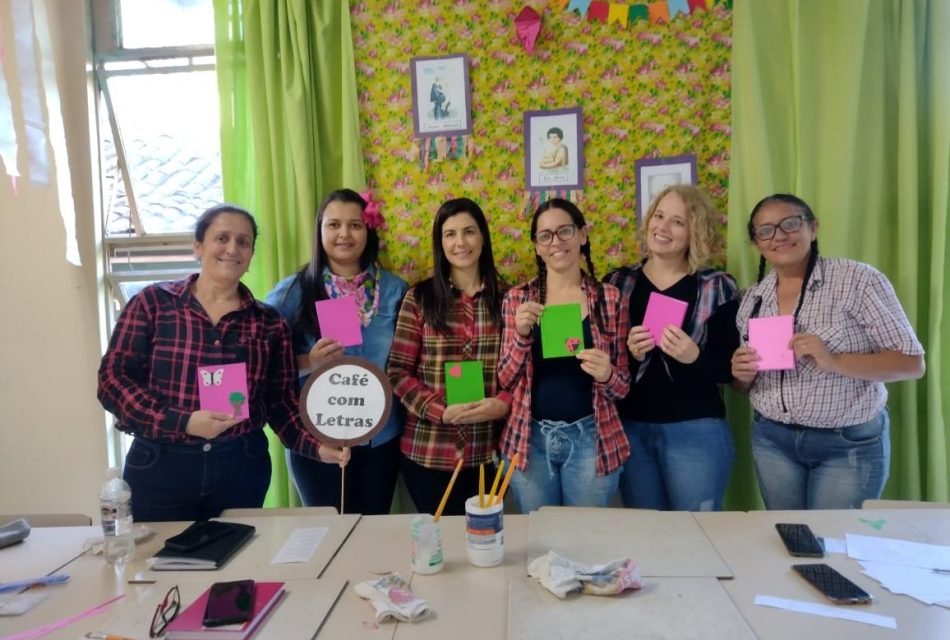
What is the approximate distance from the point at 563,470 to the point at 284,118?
6.30 feet

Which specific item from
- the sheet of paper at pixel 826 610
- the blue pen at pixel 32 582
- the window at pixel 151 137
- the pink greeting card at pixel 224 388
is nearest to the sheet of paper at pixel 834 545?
the sheet of paper at pixel 826 610

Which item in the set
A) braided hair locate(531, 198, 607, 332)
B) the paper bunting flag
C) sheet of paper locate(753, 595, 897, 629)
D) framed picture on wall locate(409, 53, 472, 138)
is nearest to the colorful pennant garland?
the paper bunting flag

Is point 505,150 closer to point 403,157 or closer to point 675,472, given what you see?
point 403,157

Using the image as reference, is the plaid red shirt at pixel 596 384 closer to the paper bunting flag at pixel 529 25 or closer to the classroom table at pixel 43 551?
the paper bunting flag at pixel 529 25

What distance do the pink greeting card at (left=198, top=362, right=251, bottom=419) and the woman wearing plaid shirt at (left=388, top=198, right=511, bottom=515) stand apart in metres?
0.54

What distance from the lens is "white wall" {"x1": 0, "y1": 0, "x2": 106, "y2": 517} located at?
9.23 ft

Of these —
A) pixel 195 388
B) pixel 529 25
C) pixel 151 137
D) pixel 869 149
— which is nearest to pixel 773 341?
pixel 869 149

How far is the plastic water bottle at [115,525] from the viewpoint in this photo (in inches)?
58.4

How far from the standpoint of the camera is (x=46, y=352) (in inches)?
113

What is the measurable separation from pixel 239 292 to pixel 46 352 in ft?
4.92

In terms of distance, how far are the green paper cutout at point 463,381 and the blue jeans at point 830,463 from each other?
40.6 inches

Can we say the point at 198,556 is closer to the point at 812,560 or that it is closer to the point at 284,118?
the point at 812,560

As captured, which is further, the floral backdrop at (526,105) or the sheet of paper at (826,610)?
the floral backdrop at (526,105)

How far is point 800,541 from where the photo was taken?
1414 millimetres
